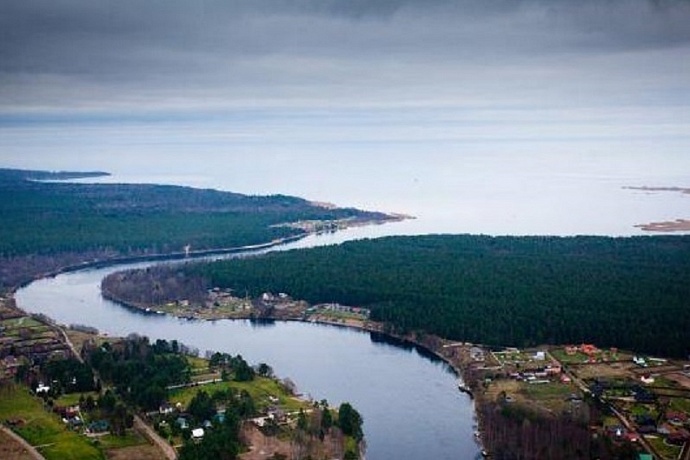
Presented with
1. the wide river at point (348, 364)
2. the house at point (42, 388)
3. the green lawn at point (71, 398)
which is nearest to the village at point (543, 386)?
the green lawn at point (71, 398)

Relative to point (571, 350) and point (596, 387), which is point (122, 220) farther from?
point (596, 387)

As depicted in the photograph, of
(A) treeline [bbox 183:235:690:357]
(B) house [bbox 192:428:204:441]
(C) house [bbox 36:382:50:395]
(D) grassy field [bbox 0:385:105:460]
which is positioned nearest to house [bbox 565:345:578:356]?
(A) treeline [bbox 183:235:690:357]

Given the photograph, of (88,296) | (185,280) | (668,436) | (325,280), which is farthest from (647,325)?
(88,296)

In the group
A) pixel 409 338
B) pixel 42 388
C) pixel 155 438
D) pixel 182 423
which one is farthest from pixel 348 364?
pixel 42 388

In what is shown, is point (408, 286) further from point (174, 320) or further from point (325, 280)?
point (174, 320)

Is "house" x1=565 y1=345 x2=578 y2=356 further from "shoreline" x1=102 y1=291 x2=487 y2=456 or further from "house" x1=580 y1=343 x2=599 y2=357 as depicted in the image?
"shoreline" x1=102 y1=291 x2=487 y2=456

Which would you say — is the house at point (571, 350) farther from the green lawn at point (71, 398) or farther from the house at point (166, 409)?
the green lawn at point (71, 398)
